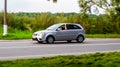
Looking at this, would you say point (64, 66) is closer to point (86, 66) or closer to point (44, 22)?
point (86, 66)

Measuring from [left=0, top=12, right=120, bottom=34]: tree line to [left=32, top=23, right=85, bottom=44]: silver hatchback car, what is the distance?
13.8 meters

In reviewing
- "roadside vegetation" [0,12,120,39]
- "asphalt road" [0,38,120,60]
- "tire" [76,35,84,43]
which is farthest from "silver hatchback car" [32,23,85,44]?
"roadside vegetation" [0,12,120,39]

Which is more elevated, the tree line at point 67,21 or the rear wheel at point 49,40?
the tree line at point 67,21

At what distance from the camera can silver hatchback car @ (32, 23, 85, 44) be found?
2764 centimetres

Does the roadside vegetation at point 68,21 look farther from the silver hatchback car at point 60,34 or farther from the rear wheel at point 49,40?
the rear wheel at point 49,40

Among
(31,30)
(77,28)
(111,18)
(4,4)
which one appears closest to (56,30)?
(77,28)

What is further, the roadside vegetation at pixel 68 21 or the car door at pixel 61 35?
the roadside vegetation at pixel 68 21

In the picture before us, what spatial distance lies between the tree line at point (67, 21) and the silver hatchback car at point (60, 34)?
13.8 meters

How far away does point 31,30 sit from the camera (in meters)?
42.7

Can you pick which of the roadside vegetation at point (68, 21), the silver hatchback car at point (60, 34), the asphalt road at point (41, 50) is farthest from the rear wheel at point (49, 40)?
the roadside vegetation at point (68, 21)

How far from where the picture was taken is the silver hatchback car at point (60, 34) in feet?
90.7

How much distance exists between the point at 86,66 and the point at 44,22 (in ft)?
103

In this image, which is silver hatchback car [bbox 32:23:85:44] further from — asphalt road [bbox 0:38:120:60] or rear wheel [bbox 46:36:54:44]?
asphalt road [bbox 0:38:120:60]

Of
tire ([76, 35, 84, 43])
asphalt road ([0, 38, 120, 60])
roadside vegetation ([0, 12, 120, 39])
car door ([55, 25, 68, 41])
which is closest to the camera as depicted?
asphalt road ([0, 38, 120, 60])
